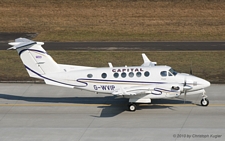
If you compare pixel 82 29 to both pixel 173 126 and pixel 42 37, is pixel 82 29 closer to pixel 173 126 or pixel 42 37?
pixel 42 37

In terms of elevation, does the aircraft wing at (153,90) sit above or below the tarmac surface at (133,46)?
above

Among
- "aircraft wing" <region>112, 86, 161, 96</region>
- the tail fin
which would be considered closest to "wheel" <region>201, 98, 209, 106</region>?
"aircraft wing" <region>112, 86, 161, 96</region>

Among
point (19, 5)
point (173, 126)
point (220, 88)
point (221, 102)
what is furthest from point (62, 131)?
point (19, 5)

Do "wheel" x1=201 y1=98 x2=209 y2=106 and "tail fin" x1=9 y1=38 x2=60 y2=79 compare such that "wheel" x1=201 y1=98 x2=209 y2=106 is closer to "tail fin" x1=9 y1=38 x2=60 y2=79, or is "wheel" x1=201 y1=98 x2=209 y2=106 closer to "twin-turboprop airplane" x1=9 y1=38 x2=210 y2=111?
"twin-turboprop airplane" x1=9 y1=38 x2=210 y2=111

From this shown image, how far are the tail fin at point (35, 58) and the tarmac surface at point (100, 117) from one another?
238 cm

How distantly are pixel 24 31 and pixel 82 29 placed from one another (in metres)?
6.66

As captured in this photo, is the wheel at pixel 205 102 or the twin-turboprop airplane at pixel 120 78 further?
the wheel at pixel 205 102

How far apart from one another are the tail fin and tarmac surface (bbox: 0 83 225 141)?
2375 millimetres

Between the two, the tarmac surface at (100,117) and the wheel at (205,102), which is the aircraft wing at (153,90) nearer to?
the tarmac surface at (100,117)

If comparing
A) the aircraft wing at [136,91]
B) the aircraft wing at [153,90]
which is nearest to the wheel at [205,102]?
the aircraft wing at [153,90]

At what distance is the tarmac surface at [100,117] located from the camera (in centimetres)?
2445

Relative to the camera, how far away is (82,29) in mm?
56062

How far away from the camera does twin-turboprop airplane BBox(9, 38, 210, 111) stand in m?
27.8

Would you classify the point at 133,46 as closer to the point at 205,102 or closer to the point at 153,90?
the point at 205,102
